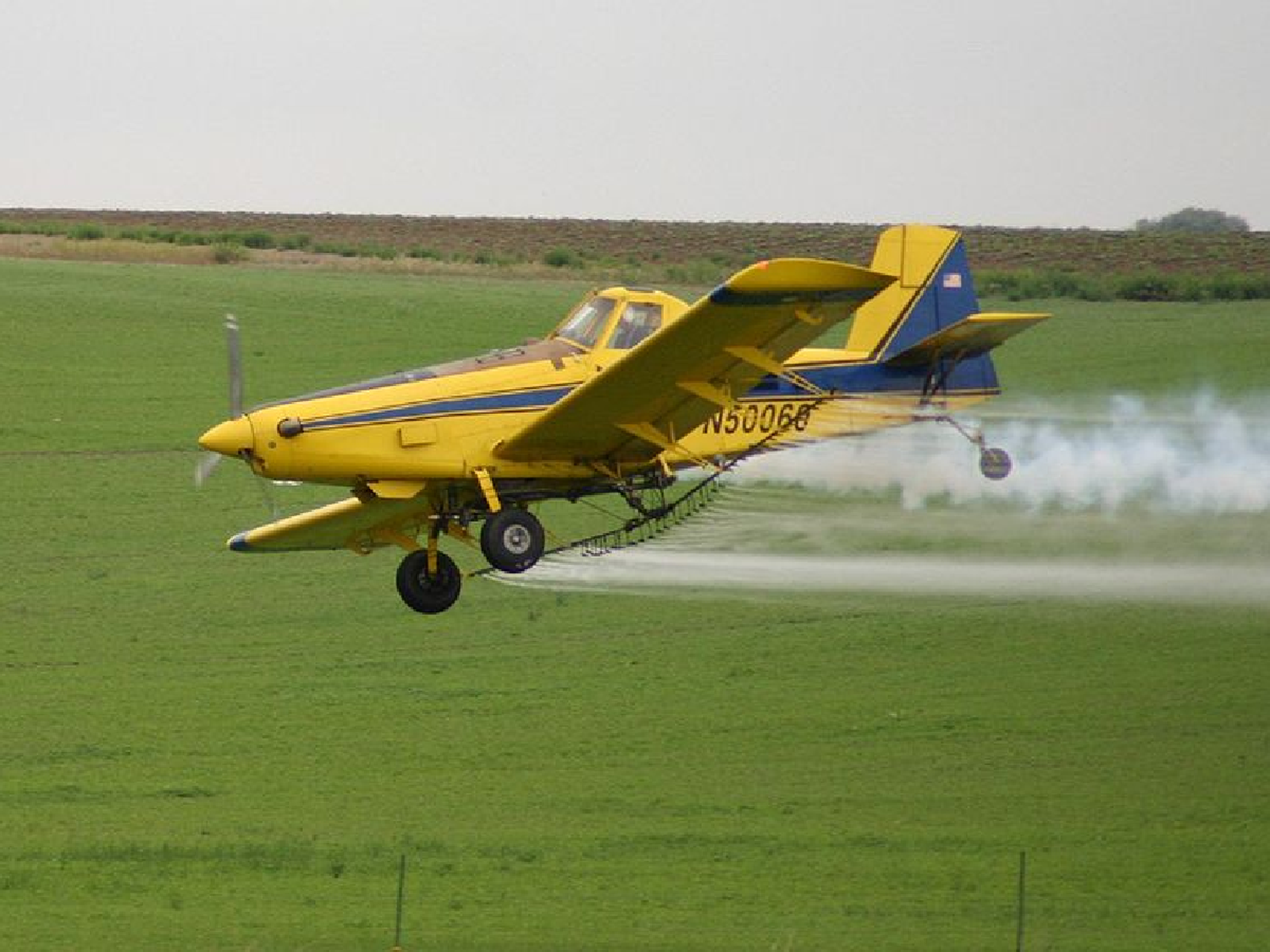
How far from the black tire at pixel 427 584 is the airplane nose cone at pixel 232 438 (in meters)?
2.99

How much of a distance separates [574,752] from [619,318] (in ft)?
69.4

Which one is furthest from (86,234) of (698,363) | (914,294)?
(698,363)

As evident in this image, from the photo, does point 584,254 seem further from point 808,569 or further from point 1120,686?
point 808,569

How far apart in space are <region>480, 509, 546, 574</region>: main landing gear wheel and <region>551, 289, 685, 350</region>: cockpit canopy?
2105 millimetres

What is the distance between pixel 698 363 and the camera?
2822 centimetres

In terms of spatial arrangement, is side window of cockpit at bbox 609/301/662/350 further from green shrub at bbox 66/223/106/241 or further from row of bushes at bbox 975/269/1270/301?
green shrub at bbox 66/223/106/241

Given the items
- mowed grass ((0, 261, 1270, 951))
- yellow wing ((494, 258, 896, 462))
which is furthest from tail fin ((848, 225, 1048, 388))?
mowed grass ((0, 261, 1270, 951))

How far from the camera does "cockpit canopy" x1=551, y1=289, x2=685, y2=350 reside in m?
28.9

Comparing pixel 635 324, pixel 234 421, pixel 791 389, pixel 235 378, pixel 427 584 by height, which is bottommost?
pixel 427 584

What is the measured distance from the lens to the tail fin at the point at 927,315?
3203 cm

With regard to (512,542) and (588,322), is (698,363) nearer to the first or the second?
(588,322)

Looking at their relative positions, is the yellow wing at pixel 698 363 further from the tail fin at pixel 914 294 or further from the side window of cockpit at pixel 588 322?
the tail fin at pixel 914 294

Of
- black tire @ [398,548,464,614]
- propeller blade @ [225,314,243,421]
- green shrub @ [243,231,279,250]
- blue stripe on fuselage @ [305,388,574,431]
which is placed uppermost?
green shrub @ [243,231,279,250]

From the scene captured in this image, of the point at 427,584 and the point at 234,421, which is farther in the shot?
the point at 427,584
